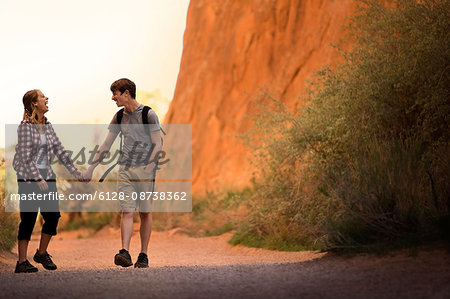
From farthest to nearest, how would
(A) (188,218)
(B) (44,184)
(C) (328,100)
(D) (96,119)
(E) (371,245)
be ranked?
(D) (96,119), (A) (188,218), (C) (328,100), (B) (44,184), (E) (371,245)

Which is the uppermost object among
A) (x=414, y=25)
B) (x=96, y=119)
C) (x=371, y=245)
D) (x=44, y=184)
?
(x=96, y=119)

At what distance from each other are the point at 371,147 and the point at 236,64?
42.2 feet

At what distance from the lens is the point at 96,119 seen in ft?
74.5

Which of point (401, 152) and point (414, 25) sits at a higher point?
point (414, 25)

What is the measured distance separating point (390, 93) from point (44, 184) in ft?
16.7

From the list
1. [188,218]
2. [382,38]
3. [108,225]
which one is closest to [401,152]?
[382,38]

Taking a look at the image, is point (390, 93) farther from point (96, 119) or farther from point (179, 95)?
point (96, 119)

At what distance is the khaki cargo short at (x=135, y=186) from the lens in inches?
241

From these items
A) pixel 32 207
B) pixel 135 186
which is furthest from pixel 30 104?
pixel 135 186

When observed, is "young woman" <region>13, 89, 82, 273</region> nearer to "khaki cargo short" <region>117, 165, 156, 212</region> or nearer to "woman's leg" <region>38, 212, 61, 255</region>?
"woman's leg" <region>38, 212, 61, 255</region>

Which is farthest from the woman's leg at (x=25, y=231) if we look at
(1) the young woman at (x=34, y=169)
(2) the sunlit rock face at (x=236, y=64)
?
(2) the sunlit rock face at (x=236, y=64)

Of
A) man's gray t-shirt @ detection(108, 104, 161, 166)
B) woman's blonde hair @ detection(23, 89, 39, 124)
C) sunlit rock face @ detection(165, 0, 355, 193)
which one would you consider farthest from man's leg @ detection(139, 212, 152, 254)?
sunlit rock face @ detection(165, 0, 355, 193)

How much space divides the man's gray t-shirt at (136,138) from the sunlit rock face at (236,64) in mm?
10427

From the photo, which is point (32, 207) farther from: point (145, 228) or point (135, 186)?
point (145, 228)
